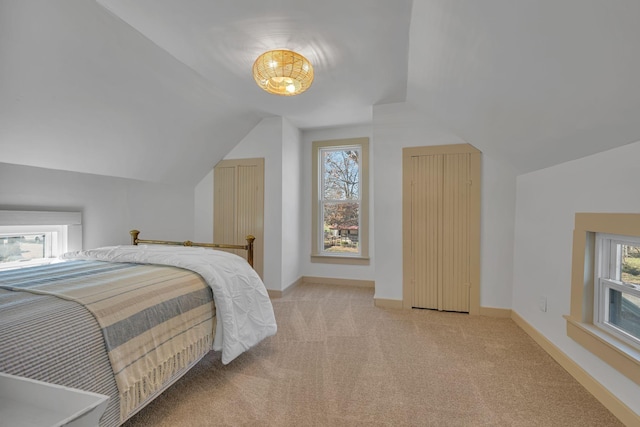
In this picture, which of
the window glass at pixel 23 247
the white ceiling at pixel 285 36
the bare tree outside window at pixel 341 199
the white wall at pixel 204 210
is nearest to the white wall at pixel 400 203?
the white ceiling at pixel 285 36

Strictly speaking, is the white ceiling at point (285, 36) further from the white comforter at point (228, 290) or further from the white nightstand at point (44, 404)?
the white nightstand at point (44, 404)

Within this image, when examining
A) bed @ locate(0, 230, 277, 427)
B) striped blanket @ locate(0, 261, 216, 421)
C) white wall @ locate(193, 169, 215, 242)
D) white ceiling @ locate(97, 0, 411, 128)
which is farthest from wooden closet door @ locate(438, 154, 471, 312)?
white wall @ locate(193, 169, 215, 242)

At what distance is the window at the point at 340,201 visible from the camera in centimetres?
424

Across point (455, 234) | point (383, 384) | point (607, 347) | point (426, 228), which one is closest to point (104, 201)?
point (383, 384)

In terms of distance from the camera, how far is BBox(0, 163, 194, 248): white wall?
2830 mm

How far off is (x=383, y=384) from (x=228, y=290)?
1222 mm

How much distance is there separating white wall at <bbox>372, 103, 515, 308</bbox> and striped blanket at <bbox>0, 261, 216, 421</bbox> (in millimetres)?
2156

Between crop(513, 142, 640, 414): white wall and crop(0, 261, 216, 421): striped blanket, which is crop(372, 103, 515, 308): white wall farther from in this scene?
crop(0, 261, 216, 421): striped blanket

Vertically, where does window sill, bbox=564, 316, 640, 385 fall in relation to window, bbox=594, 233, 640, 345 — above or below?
below

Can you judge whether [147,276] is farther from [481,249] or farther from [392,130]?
[481,249]

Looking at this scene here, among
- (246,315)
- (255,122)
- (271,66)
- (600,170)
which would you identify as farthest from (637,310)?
(255,122)

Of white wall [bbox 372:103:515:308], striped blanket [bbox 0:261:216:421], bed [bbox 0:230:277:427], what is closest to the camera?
bed [bbox 0:230:277:427]

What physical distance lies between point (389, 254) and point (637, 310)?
201cm

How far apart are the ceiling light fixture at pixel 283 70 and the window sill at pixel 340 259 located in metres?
2.69
